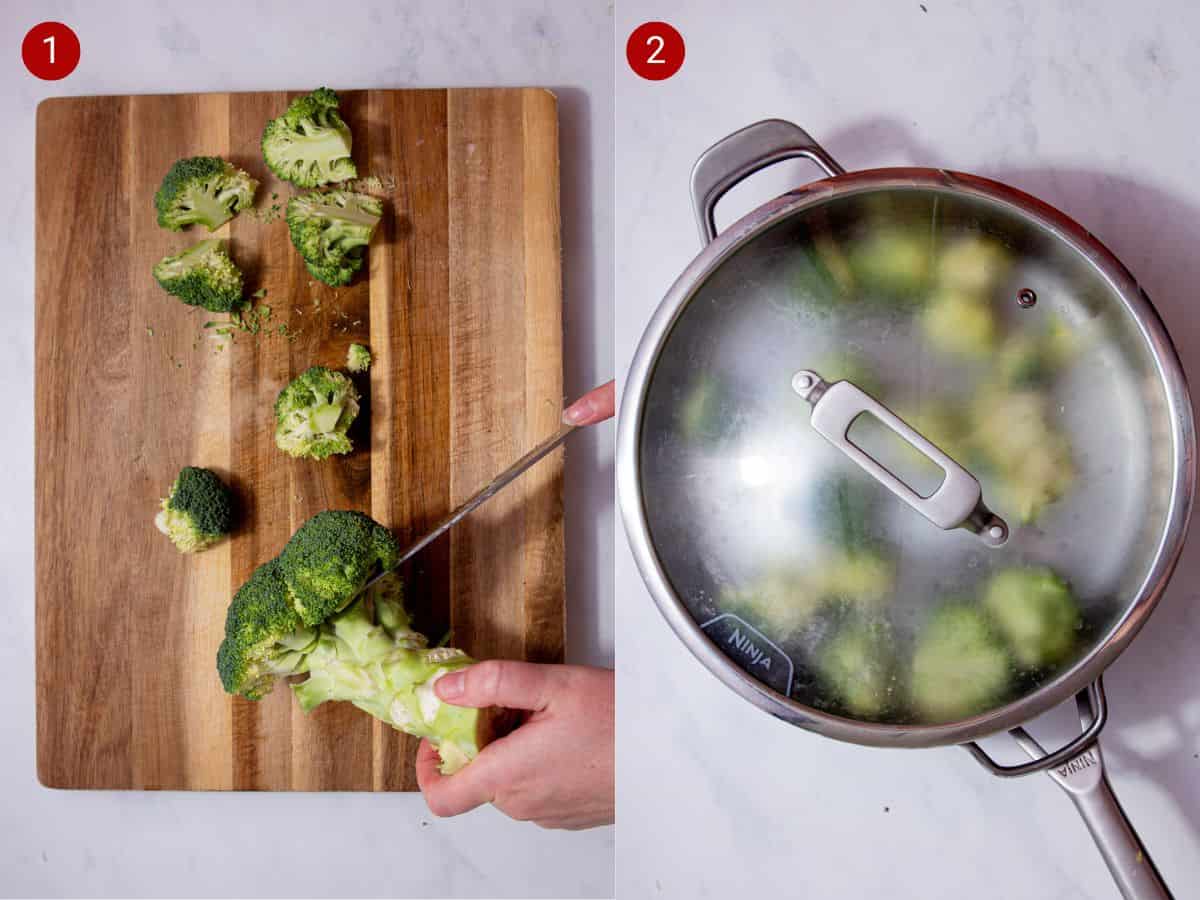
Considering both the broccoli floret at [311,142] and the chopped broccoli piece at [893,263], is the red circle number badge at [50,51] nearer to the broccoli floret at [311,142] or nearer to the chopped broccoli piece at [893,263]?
the broccoli floret at [311,142]

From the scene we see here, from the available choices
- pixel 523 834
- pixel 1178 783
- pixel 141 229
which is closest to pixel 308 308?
pixel 141 229

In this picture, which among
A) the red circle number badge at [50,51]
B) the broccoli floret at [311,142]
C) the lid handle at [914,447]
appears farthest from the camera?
the red circle number badge at [50,51]

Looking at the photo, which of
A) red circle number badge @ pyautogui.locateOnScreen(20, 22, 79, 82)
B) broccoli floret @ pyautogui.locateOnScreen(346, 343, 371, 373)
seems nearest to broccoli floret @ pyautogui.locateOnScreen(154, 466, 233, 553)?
broccoli floret @ pyautogui.locateOnScreen(346, 343, 371, 373)

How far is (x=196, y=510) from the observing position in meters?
1.23

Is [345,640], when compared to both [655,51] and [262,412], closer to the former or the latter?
[262,412]

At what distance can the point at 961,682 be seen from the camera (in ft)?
2.02

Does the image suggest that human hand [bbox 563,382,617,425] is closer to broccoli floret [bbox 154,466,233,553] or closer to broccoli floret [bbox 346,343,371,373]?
broccoli floret [bbox 346,343,371,373]

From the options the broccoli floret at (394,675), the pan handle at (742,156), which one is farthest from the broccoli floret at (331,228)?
the pan handle at (742,156)

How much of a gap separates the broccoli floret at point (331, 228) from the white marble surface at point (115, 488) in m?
0.22

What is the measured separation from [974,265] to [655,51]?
35cm

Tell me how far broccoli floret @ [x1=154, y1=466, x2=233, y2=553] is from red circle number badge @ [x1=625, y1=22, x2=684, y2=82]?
85 centimetres

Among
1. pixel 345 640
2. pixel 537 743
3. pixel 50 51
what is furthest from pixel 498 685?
pixel 50 51

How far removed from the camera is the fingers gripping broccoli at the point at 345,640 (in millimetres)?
1126

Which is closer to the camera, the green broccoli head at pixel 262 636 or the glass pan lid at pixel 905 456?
the glass pan lid at pixel 905 456
